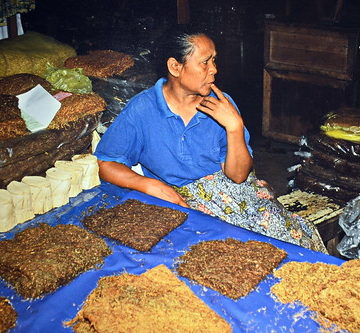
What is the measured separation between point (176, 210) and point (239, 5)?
406cm

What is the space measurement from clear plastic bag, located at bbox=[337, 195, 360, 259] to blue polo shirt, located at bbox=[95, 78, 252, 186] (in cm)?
119

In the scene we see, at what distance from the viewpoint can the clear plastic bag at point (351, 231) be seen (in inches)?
144

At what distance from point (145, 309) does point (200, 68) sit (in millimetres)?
1721

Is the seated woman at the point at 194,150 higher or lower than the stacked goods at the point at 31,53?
lower

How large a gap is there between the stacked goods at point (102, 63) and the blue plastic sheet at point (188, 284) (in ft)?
6.74

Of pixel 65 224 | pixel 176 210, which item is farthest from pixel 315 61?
pixel 65 224

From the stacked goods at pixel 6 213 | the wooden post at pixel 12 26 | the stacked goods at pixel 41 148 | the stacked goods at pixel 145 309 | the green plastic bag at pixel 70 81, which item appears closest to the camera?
the stacked goods at pixel 145 309

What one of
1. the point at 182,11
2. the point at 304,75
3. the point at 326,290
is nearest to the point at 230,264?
the point at 326,290

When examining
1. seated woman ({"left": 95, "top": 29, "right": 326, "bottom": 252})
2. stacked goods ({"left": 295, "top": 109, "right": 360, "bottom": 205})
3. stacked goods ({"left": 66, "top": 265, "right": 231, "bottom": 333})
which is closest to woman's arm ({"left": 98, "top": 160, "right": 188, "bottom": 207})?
seated woman ({"left": 95, "top": 29, "right": 326, "bottom": 252})

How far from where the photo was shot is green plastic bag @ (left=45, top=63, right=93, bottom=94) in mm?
4211

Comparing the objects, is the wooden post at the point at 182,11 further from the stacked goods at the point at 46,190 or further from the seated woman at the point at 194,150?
the stacked goods at the point at 46,190

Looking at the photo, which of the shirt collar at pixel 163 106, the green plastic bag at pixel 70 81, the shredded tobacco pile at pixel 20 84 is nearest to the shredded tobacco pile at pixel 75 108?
the green plastic bag at pixel 70 81

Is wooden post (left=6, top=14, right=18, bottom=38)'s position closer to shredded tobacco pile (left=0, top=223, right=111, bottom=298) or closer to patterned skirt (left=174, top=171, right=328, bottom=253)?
patterned skirt (left=174, top=171, right=328, bottom=253)

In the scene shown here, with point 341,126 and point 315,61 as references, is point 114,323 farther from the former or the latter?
point 315,61
